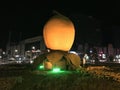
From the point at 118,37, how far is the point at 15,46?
2198 cm

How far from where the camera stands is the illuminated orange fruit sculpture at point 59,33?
17938 millimetres

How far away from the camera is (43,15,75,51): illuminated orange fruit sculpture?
17938 mm

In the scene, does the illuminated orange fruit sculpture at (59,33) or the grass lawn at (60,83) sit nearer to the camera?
the grass lawn at (60,83)

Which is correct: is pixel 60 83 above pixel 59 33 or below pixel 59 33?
below

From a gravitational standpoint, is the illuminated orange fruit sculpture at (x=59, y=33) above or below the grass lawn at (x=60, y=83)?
above

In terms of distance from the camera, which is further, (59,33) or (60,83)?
(59,33)

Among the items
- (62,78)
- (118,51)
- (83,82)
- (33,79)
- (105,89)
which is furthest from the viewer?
(118,51)

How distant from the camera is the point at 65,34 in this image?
58.9 feet

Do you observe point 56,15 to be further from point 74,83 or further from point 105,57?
point 105,57

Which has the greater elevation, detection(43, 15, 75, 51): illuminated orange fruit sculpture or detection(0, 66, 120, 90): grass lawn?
detection(43, 15, 75, 51): illuminated orange fruit sculpture

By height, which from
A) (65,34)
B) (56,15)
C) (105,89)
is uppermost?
(56,15)

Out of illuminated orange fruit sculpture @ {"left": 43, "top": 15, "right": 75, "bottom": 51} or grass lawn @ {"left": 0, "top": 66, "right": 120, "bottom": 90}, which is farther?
illuminated orange fruit sculpture @ {"left": 43, "top": 15, "right": 75, "bottom": 51}

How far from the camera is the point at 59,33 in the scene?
707 inches

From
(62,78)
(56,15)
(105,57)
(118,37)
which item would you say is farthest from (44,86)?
(118,37)
